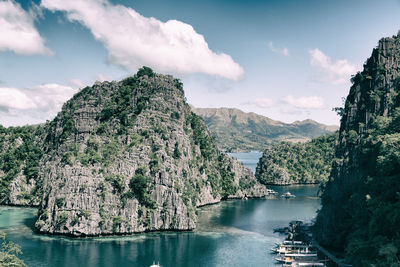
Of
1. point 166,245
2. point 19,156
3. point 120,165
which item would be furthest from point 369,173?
point 19,156

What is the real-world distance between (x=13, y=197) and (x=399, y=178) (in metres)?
132

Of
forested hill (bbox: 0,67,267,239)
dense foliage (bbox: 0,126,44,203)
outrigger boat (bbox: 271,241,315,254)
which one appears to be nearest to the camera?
outrigger boat (bbox: 271,241,315,254)

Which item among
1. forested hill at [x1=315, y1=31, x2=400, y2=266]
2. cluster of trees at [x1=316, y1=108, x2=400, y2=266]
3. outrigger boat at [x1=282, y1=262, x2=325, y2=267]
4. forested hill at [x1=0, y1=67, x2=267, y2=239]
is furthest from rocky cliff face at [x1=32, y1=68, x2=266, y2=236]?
cluster of trees at [x1=316, y1=108, x2=400, y2=266]

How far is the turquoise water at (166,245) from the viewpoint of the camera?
80375 millimetres

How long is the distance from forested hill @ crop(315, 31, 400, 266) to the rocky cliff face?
139ft

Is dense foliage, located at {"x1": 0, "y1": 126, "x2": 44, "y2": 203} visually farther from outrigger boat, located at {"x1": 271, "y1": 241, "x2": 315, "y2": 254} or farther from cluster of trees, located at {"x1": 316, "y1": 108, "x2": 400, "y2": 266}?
cluster of trees, located at {"x1": 316, "y1": 108, "x2": 400, "y2": 266}

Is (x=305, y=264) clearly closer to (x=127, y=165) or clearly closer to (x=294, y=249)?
(x=294, y=249)

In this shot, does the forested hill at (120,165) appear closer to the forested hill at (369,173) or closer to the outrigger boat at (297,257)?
the outrigger boat at (297,257)

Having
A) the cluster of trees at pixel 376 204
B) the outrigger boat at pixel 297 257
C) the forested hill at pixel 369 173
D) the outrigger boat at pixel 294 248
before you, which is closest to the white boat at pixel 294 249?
the outrigger boat at pixel 294 248

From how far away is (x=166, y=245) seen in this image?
303 ft

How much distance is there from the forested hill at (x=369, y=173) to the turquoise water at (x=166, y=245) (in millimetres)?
18938

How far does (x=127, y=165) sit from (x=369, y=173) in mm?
67185

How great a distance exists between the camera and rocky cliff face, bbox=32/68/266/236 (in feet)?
327

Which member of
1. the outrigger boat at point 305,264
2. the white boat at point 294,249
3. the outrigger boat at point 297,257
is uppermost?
→ the white boat at point 294,249
